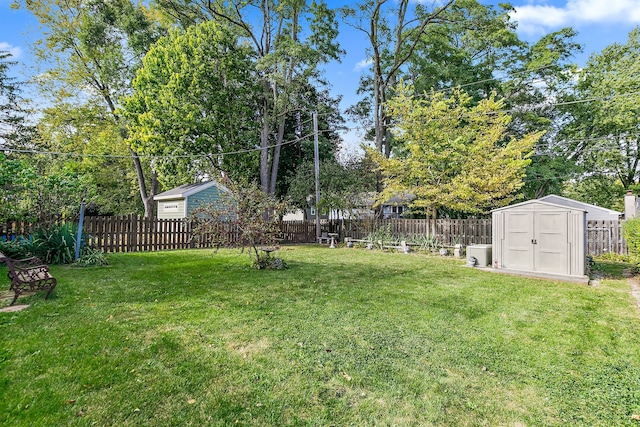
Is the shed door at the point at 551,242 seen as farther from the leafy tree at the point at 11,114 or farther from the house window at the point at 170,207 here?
the leafy tree at the point at 11,114

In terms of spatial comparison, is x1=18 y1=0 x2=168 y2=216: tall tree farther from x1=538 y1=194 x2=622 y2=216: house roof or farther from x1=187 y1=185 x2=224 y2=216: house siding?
x1=538 y1=194 x2=622 y2=216: house roof

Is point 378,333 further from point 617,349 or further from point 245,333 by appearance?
point 617,349

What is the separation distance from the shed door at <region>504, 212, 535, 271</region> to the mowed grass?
5.91 ft

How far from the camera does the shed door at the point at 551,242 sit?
7.12 metres

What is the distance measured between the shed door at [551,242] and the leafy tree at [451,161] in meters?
4.44

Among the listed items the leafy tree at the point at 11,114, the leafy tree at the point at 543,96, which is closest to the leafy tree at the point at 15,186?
the leafy tree at the point at 11,114

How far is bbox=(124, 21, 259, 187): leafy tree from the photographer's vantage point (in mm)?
16406

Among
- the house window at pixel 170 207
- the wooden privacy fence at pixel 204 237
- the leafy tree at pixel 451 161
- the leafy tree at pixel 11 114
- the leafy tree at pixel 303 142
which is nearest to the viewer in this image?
the wooden privacy fence at pixel 204 237

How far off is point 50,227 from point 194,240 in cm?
565

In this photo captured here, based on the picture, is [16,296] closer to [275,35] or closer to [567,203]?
[275,35]

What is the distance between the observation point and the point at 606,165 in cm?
2161

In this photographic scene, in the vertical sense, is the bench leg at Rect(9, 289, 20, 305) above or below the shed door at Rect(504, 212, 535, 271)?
below

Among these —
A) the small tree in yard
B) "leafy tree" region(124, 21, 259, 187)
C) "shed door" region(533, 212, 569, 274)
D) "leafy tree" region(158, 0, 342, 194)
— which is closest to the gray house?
"leafy tree" region(124, 21, 259, 187)

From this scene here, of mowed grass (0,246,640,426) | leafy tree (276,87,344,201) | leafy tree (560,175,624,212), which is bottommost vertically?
mowed grass (0,246,640,426)
